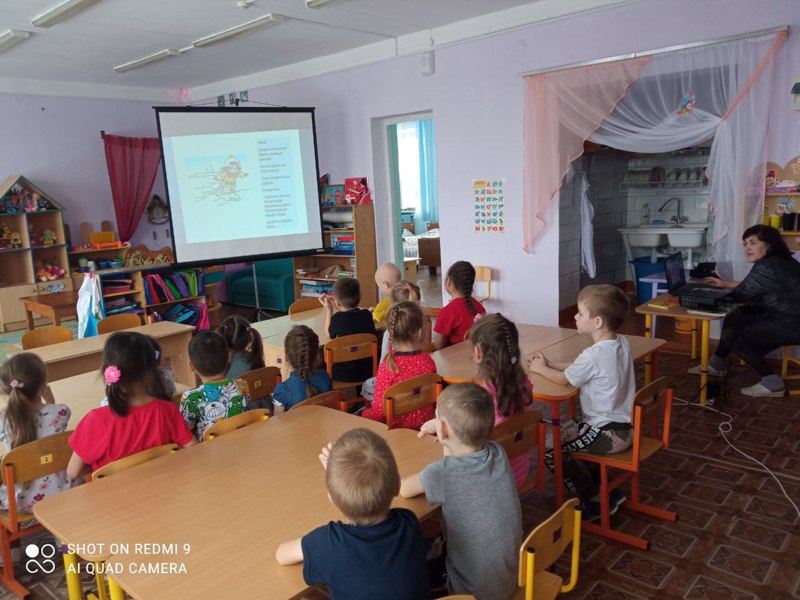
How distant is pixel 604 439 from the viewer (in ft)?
8.40

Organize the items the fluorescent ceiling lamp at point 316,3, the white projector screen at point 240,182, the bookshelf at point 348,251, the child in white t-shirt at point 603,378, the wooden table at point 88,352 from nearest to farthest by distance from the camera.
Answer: the child in white t-shirt at point 603,378
the wooden table at point 88,352
the fluorescent ceiling lamp at point 316,3
the white projector screen at point 240,182
the bookshelf at point 348,251

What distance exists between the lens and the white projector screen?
582 centimetres

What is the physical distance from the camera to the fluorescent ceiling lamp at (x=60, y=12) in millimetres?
4616

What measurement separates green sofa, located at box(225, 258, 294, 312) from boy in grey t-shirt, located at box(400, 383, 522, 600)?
6.01 metres

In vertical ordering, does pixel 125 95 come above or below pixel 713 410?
above

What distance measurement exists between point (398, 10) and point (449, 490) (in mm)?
4688

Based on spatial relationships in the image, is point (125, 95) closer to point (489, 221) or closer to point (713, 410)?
point (489, 221)

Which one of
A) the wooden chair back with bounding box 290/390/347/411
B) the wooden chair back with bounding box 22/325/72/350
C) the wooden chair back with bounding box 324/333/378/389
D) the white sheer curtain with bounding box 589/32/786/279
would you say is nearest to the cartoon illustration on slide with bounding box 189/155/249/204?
the wooden chair back with bounding box 22/325/72/350

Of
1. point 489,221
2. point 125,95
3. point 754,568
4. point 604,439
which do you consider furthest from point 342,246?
point 754,568

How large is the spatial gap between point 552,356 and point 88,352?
106 inches

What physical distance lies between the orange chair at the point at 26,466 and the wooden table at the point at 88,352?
1095 mm

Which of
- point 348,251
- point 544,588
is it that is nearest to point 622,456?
point 544,588

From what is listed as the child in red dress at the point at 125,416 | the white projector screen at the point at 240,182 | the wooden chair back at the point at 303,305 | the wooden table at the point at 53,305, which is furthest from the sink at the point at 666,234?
the child in red dress at the point at 125,416

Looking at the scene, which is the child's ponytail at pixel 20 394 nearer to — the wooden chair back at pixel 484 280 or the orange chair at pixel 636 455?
the orange chair at pixel 636 455
